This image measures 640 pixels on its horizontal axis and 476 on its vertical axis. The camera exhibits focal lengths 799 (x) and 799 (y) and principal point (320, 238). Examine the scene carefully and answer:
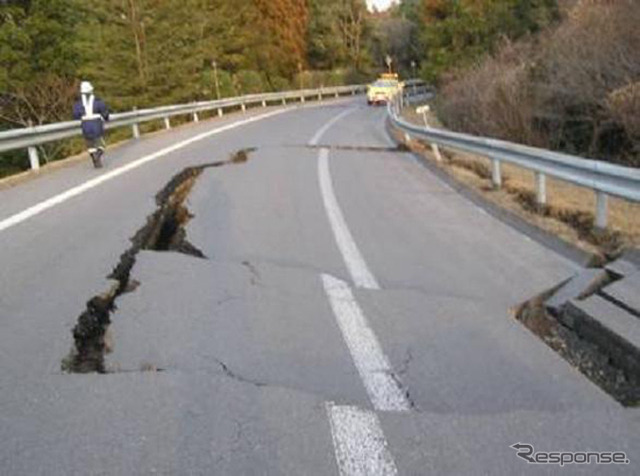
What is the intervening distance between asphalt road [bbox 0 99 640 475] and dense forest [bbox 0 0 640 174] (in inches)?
336

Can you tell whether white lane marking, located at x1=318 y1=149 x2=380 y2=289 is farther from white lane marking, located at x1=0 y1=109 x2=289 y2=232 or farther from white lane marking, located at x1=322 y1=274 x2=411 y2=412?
white lane marking, located at x1=0 y1=109 x2=289 y2=232

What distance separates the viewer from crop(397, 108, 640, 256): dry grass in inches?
311

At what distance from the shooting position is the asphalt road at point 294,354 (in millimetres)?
3705

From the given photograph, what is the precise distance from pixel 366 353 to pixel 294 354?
1.46 feet

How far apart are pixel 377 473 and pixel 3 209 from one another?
8.60m

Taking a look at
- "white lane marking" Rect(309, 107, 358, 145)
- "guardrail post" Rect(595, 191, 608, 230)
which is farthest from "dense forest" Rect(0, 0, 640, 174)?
"guardrail post" Rect(595, 191, 608, 230)

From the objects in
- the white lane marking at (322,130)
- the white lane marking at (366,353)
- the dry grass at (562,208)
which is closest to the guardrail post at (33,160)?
the white lane marking at (322,130)

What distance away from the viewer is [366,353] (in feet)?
16.2

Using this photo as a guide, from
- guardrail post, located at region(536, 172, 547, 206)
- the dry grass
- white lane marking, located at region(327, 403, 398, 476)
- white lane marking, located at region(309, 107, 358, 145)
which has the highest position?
white lane marking, located at region(327, 403, 398, 476)

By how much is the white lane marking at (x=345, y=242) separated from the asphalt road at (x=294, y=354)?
0.04m

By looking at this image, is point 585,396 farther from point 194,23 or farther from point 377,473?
point 194,23

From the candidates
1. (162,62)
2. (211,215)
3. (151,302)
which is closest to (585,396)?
(151,302)

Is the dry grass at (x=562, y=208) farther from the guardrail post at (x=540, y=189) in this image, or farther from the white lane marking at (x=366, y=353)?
the white lane marking at (x=366, y=353)

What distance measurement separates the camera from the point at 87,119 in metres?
14.9
